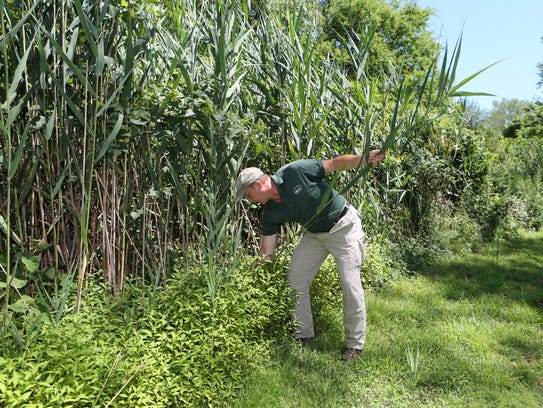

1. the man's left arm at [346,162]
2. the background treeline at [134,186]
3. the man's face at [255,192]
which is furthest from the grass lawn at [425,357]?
the man's left arm at [346,162]

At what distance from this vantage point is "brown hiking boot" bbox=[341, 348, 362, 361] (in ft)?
9.13

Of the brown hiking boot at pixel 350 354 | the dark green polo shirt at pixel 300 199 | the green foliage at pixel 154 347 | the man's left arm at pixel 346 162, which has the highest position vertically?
the man's left arm at pixel 346 162

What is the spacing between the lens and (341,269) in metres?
2.87

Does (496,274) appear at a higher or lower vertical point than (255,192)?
lower

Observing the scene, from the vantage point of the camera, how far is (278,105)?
10.4ft

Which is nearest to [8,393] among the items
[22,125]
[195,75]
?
[22,125]

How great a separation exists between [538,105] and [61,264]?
22.8m

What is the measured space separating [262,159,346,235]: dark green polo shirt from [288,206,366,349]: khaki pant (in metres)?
0.12

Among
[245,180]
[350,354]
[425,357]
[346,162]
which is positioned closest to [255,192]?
[245,180]

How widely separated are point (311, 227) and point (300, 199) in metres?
0.24

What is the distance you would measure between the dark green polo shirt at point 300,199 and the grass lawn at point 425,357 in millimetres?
820

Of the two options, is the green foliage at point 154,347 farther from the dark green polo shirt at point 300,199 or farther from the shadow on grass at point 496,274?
the shadow on grass at point 496,274

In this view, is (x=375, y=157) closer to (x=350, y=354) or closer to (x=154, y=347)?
(x=350, y=354)

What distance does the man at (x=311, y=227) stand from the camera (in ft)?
8.87
